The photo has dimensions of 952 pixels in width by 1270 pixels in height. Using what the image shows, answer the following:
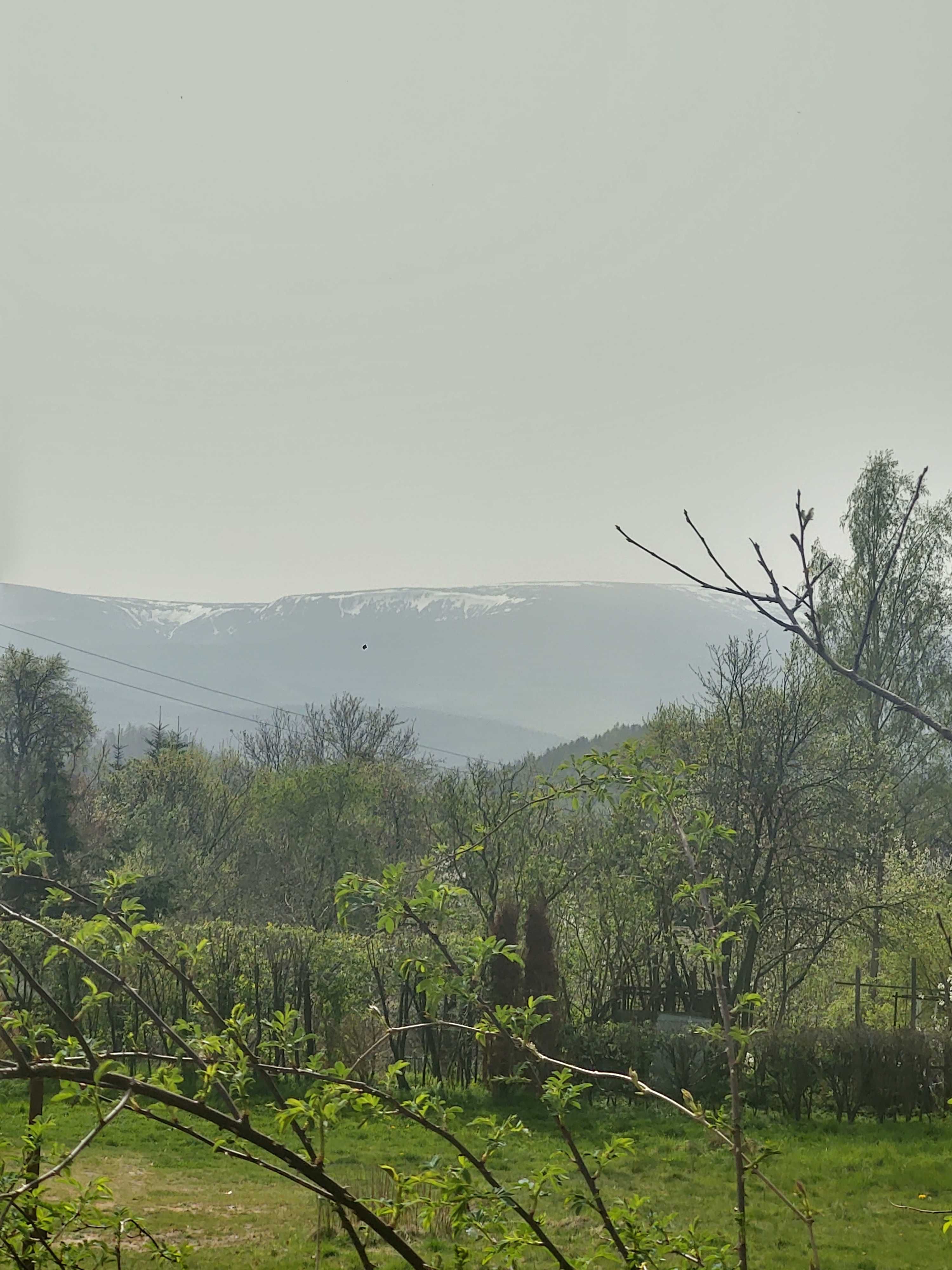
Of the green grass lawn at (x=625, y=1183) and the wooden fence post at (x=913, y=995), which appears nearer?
the green grass lawn at (x=625, y=1183)

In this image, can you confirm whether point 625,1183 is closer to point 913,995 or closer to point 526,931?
point 526,931

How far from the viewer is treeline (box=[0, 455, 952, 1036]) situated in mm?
16188

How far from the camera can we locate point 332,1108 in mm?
1664

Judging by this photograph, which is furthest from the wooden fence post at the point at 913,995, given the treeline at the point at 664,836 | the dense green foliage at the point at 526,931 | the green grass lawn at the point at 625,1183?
the green grass lawn at the point at 625,1183

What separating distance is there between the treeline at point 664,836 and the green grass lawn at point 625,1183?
197cm

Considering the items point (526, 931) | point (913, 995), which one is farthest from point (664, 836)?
point (913, 995)

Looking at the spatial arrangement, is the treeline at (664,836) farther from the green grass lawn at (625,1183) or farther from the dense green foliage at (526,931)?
the green grass lawn at (625,1183)

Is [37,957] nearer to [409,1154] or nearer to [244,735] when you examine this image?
[409,1154]

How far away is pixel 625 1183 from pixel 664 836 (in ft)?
10.4

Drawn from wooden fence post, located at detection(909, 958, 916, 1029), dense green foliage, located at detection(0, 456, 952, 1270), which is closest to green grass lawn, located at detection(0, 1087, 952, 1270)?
dense green foliage, located at detection(0, 456, 952, 1270)

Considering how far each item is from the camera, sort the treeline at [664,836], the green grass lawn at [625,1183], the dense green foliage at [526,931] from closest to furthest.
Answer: the dense green foliage at [526,931]
the green grass lawn at [625,1183]
the treeline at [664,836]

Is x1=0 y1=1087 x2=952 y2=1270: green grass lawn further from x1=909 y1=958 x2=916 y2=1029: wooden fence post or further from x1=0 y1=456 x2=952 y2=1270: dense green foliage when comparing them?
x1=909 y1=958 x2=916 y2=1029: wooden fence post

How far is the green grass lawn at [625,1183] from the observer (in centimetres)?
780

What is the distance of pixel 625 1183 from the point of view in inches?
383
